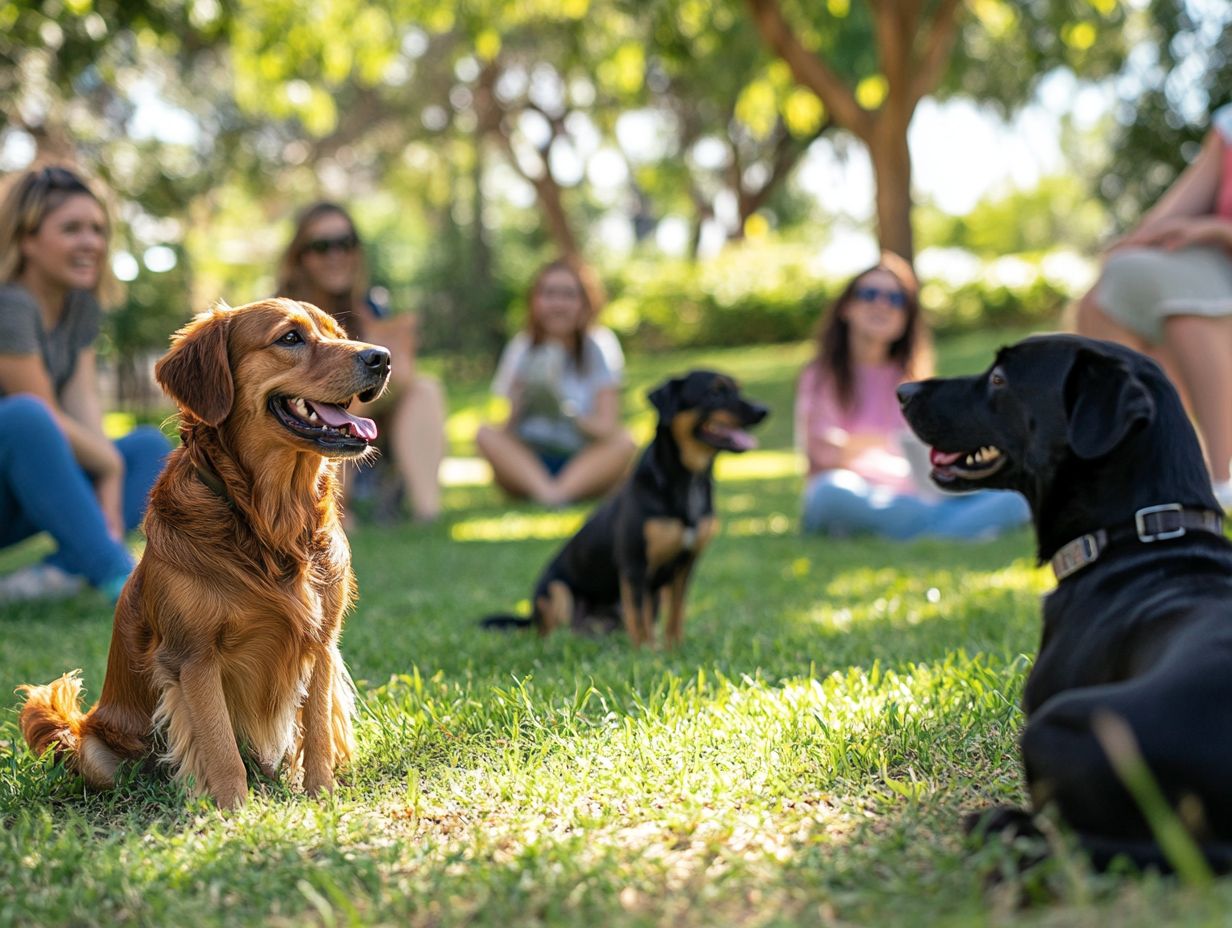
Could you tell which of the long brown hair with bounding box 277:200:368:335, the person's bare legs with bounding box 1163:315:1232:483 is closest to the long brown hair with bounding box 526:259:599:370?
the long brown hair with bounding box 277:200:368:335

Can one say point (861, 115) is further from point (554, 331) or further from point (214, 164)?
point (214, 164)

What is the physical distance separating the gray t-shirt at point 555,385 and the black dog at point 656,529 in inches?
191

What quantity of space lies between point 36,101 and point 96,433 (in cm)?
1168

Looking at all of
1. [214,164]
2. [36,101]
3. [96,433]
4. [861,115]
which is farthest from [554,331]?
[214,164]

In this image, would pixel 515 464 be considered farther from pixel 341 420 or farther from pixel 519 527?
pixel 341 420

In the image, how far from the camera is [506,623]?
18.7ft

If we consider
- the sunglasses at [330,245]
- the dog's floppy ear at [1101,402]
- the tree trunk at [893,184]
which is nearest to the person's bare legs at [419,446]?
the sunglasses at [330,245]

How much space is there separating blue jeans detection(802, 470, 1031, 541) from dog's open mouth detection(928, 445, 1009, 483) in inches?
196

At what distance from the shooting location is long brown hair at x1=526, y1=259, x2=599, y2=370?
10.3 meters

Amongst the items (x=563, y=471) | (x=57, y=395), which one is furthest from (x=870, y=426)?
(x=57, y=395)

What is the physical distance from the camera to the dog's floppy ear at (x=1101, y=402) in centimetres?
271

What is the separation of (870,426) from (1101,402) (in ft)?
20.0

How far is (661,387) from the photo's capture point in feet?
18.1

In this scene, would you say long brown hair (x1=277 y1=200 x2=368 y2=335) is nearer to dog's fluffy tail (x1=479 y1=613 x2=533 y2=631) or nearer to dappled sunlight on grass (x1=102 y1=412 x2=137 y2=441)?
dog's fluffy tail (x1=479 y1=613 x2=533 y2=631)
